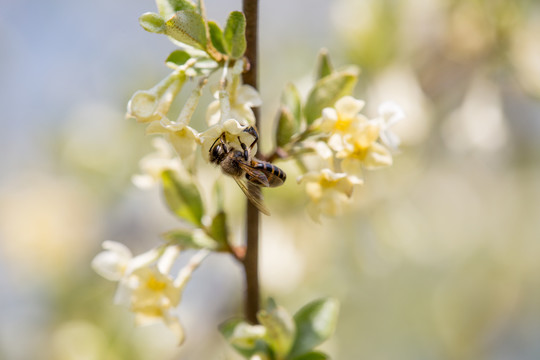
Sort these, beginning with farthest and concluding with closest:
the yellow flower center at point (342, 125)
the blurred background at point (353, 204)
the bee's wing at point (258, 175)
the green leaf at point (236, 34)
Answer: the blurred background at point (353, 204) → the bee's wing at point (258, 175) → the yellow flower center at point (342, 125) → the green leaf at point (236, 34)

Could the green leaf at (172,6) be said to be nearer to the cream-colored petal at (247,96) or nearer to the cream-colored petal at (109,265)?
the cream-colored petal at (247,96)

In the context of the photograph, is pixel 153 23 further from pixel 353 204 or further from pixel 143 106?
pixel 353 204

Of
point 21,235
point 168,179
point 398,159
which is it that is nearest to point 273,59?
point 398,159

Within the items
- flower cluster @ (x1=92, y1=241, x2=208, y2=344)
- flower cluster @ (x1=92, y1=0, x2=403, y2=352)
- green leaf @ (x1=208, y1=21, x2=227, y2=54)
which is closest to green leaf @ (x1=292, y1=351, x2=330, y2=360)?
flower cluster @ (x1=92, y1=0, x2=403, y2=352)

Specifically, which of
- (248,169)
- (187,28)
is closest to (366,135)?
(248,169)

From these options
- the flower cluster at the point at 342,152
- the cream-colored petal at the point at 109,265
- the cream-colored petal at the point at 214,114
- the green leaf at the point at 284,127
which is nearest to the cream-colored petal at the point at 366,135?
the flower cluster at the point at 342,152

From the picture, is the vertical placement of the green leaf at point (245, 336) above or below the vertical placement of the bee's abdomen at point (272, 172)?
below

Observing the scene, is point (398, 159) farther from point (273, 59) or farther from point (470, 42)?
point (273, 59)
